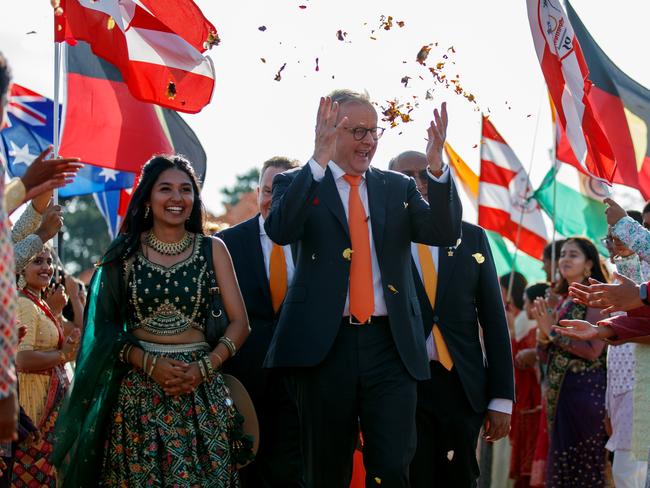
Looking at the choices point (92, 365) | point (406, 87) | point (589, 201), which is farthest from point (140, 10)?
point (589, 201)

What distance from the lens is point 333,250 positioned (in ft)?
19.2

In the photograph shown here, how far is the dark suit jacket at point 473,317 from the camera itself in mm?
6918

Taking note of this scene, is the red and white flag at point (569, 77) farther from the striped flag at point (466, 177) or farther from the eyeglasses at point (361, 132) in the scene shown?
the striped flag at point (466, 177)

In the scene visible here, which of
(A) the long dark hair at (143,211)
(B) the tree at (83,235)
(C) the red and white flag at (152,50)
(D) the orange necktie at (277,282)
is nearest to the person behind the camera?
(A) the long dark hair at (143,211)

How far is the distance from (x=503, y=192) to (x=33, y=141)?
577 cm

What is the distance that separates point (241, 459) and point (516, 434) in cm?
640

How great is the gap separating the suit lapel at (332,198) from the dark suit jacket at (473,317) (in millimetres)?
1291

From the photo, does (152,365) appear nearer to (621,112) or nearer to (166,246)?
(166,246)

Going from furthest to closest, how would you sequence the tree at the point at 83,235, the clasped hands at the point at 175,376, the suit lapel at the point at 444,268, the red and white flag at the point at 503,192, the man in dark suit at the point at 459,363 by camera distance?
the tree at the point at 83,235
the red and white flag at the point at 503,192
the suit lapel at the point at 444,268
the man in dark suit at the point at 459,363
the clasped hands at the point at 175,376

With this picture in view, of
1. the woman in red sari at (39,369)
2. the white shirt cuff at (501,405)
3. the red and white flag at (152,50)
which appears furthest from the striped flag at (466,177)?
the white shirt cuff at (501,405)

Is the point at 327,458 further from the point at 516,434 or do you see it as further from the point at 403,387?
the point at 516,434

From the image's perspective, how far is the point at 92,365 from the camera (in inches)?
246

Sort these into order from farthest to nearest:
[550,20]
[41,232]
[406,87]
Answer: [550,20] < [406,87] < [41,232]

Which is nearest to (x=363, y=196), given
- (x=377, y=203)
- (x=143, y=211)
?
(x=377, y=203)
